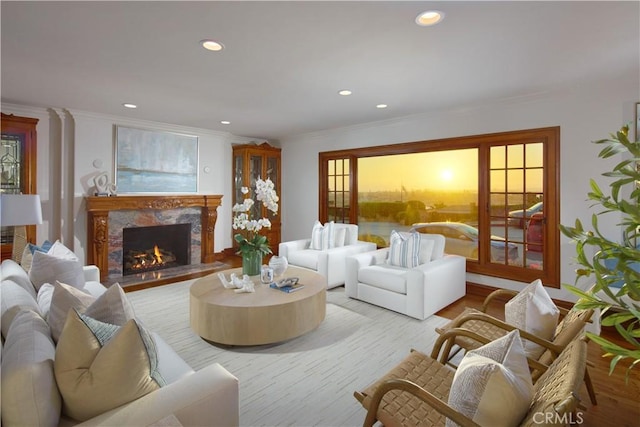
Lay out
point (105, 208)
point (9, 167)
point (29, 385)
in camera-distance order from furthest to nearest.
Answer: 1. point (105, 208)
2. point (9, 167)
3. point (29, 385)

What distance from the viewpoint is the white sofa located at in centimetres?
109

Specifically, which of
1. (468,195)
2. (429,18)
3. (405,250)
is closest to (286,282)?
(405,250)

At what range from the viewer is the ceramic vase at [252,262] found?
3500 millimetres

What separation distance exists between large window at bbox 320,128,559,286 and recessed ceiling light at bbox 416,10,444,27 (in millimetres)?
2541

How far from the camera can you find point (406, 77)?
10.7 feet

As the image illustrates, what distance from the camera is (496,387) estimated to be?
113 centimetres

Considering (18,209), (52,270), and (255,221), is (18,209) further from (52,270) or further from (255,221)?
(255,221)

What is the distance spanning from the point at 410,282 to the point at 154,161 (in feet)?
15.0

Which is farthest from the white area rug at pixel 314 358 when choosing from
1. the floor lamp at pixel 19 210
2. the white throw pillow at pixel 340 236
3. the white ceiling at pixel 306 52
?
the white ceiling at pixel 306 52

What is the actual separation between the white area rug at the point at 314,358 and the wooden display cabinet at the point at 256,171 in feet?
10.4

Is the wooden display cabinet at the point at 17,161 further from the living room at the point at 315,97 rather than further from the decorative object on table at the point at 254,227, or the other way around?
the decorative object on table at the point at 254,227

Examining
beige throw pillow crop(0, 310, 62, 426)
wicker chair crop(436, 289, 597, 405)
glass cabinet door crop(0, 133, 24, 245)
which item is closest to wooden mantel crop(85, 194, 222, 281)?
glass cabinet door crop(0, 133, 24, 245)

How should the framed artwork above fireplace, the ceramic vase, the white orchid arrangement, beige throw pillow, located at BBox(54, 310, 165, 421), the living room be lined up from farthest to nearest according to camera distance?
the framed artwork above fireplace, the ceramic vase, the white orchid arrangement, the living room, beige throw pillow, located at BBox(54, 310, 165, 421)

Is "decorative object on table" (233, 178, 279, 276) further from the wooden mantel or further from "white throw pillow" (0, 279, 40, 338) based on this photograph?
the wooden mantel
